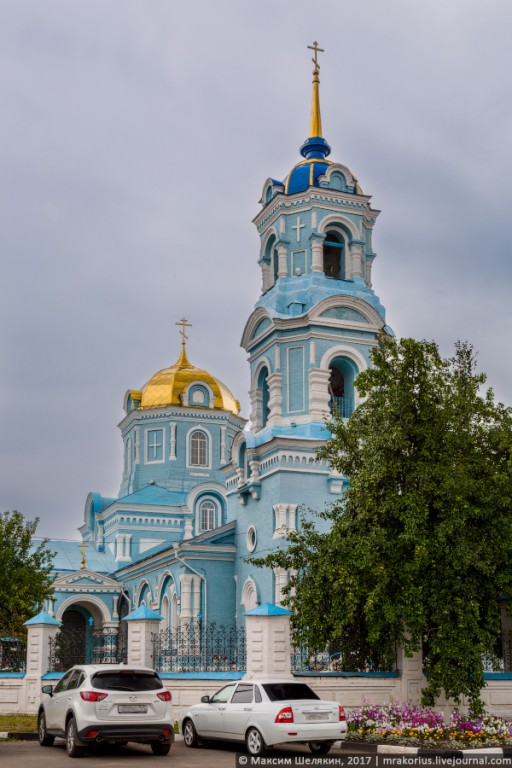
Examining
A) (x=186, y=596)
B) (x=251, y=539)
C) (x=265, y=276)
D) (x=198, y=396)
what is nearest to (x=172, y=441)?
(x=198, y=396)

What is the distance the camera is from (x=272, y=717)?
12227 millimetres

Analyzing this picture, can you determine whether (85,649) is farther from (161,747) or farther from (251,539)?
(251,539)

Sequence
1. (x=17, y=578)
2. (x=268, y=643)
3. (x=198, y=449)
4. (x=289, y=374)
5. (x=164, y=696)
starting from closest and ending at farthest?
1. (x=164, y=696)
2. (x=268, y=643)
3. (x=17, y=578)
4. (x=289, y=374)
5. (x=198, y=449)

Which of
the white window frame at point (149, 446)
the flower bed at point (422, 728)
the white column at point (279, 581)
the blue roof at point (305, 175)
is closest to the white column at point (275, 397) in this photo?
the white column at point (279, 581)

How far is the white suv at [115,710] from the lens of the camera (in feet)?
40.9

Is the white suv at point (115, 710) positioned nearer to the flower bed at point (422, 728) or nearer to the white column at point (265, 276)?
the flower bed at point (422, 728)

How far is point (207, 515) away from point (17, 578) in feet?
64.3

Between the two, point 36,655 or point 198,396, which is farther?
point 198,396

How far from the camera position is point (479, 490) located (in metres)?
16.3

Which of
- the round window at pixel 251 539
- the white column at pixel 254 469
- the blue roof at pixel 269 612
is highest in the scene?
the white column at pixel 254 469

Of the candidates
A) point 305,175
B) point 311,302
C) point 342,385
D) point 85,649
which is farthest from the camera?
point 305,175

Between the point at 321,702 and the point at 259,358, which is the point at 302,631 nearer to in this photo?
the point at 321,702

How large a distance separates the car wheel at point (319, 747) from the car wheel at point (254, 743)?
2.52 ft

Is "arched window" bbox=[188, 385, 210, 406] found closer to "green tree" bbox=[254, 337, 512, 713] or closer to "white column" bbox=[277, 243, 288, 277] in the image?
"white column" bbox=[277, 243, 288, 277]
